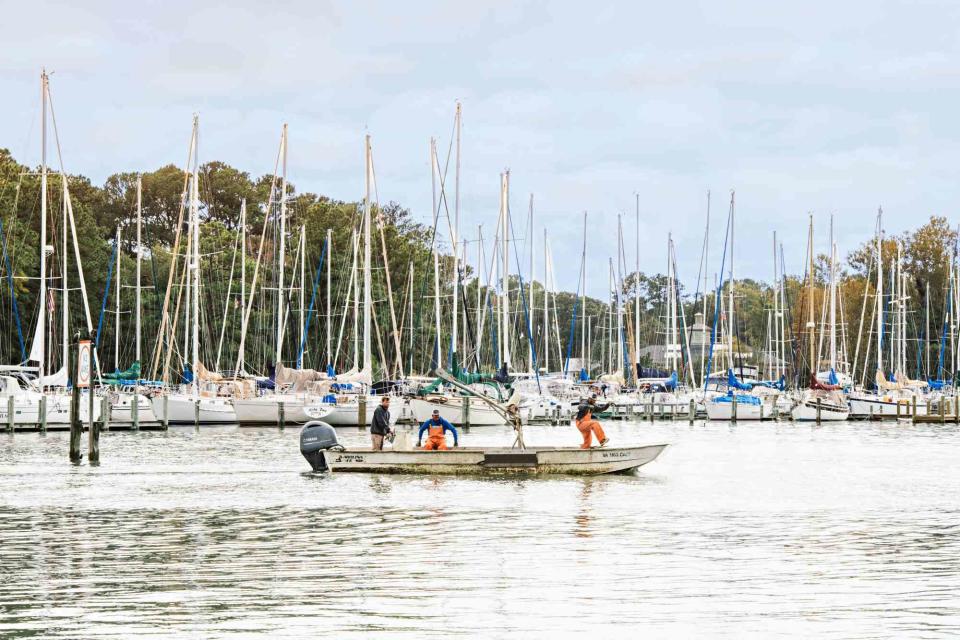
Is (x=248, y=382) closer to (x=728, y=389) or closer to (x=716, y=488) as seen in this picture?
(x=728, y=389)

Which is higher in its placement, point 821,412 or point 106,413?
point 106,413

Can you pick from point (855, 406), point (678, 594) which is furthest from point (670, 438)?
point (678, 594)

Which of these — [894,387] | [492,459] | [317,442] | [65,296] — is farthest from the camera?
[894,387]

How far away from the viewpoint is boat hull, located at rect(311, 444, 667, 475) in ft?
116

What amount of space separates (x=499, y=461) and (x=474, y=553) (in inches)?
539

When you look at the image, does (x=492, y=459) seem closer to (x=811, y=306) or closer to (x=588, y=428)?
(x=588, y=428)

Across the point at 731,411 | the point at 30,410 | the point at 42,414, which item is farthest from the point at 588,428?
the point at 731,411

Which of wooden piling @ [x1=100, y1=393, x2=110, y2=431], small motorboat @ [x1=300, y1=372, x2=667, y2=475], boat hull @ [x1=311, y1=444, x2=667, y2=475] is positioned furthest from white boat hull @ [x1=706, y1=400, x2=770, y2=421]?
boat hull @ [x1=311, y1=444, x2=667, y2=475]

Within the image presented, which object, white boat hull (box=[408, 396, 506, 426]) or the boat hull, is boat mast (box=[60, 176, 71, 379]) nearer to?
white boat hull (box=[408, 396, 506, 426])

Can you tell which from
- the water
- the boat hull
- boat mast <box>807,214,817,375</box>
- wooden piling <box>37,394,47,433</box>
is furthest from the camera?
boat mast <box>807,214,817,375</box>

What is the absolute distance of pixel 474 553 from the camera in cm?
2188

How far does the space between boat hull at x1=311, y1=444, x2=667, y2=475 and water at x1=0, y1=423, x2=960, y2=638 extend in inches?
13.5

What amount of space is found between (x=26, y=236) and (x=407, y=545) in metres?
61.2

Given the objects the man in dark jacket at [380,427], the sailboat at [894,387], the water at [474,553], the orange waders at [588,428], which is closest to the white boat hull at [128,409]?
the water at [474,553]
